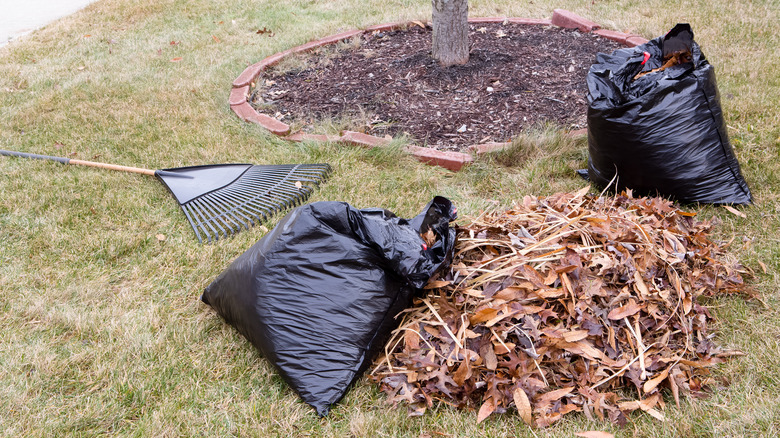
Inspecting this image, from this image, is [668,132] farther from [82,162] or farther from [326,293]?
[82,162]

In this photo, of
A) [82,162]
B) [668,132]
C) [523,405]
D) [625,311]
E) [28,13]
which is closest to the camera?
[523,405]

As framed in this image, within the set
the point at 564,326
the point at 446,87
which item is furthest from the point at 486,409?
the point at 446,87

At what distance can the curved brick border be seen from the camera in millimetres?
3287

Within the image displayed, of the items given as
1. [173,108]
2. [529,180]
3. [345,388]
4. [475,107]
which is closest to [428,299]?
[345,388]

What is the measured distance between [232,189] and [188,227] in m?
0.37

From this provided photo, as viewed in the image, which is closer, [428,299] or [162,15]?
[428,299]

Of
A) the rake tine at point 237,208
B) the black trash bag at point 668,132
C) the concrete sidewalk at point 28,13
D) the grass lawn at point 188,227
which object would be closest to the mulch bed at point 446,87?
the grass lawn at point 188,227

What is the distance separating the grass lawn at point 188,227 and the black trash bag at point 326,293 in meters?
0.13

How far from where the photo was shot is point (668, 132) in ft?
8.45

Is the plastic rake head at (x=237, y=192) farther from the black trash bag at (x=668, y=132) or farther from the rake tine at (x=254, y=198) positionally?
the black trash bag at (x=668, y=132)

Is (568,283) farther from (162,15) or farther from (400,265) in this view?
(162,15)

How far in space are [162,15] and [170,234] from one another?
16.9 feet

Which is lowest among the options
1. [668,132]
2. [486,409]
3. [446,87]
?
[486,409]

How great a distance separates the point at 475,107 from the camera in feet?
12.6
